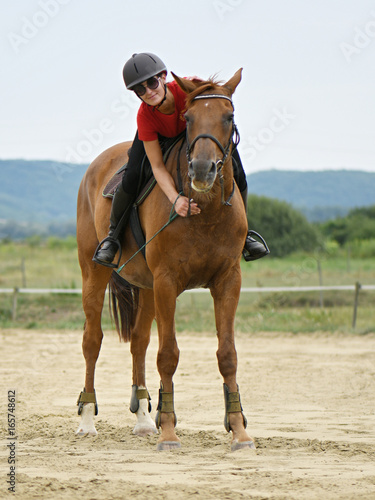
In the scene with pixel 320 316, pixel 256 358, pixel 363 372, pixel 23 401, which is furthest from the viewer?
pixel 320 316

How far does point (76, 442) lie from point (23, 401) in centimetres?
213

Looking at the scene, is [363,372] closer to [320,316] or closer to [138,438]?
[138,438]

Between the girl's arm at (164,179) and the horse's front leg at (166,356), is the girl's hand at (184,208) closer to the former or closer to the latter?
the girl's arm at (164,179)

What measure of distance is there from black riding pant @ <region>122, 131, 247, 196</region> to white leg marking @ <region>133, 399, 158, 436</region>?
1.99 meters

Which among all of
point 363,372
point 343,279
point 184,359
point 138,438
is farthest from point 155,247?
point 343,279

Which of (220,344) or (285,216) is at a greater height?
(285,216)

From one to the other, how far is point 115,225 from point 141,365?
1460 millimetres

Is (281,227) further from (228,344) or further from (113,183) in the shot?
(228,344)

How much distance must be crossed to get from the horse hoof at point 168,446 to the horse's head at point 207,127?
6.28 feet

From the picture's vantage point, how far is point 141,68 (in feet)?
17.1

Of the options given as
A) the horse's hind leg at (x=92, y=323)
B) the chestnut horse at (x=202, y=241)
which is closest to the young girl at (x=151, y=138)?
the chestnut horse at (x=202, y=241)

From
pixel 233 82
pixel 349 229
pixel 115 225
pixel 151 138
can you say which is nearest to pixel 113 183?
pixel 115 225

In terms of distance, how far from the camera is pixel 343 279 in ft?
77.3

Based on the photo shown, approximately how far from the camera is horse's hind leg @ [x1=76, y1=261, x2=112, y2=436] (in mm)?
6348
